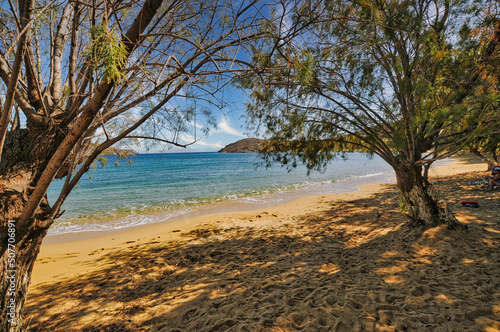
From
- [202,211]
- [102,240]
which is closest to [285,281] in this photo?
[102,240]

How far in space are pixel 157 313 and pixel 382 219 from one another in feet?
20.5

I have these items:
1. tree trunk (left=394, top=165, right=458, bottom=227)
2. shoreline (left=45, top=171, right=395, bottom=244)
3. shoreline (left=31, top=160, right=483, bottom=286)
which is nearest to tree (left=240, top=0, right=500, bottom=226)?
tree trunk (left=394, top=165, right=458, bottom=227)

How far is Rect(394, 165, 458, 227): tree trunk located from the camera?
437cm

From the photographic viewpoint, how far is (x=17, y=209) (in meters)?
1.92

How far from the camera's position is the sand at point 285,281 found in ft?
7.88

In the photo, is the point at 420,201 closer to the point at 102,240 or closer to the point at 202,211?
the point at 202,211

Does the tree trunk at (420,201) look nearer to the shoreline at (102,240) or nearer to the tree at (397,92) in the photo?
the tree at (397,92)

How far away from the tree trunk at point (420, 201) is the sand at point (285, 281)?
0.24 metres

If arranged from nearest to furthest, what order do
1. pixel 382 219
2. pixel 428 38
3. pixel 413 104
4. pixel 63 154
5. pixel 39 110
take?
pixel 63 154, pixel 39 110, pixel 428 38, pixel 413 104, pixel 382 219

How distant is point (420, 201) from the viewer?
4461 millimetres

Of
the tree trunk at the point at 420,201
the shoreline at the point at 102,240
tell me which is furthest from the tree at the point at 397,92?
the shoreline at the point at 102,240

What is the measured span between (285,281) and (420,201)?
3545 millimetres

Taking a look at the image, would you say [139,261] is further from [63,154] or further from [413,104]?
[413,104]

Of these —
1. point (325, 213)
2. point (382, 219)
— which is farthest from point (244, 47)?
point (325, 213)
